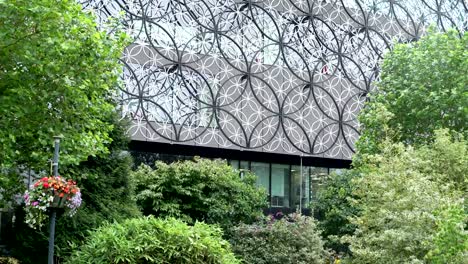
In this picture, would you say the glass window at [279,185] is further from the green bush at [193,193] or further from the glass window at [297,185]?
the green bush at [193,193]

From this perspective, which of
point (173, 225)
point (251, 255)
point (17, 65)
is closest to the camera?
point (17, 65)

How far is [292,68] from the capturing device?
124 ft

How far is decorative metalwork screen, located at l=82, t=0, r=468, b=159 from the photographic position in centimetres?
3369

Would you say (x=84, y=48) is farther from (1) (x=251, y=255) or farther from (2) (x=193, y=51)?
(2) (x=193, y=51)

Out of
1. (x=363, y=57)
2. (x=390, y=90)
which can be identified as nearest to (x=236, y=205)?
(x=390, y=90)

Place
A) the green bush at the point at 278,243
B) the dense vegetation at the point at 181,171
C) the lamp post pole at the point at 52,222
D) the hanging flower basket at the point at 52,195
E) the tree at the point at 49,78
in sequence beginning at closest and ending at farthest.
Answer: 1. the lamp post pole at the point at 52,222
2. the hanging flower basket at the point at 52,195
3. the tree at the point at 49,78
4. the dense vegetation at the point at 181,171
5. the green bush at the point at 278,243

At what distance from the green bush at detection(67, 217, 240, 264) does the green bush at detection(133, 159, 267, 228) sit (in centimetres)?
859

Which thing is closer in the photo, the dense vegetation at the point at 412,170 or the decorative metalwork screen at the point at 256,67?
the dense vegetation at the point at 412,170

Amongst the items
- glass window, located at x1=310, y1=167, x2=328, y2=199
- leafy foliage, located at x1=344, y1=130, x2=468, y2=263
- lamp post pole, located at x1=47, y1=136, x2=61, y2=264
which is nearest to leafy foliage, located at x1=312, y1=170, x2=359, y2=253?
glass window, located at x1=310, y1=167, x2=328, y2=199

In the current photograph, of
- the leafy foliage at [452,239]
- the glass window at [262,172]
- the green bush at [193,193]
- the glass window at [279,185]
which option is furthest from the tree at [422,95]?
the glass window at [279,185]

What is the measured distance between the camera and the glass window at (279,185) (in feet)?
137

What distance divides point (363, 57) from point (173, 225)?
78.8 feet

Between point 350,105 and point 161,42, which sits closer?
point 161,42

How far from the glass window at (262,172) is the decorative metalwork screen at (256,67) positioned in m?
3.76
